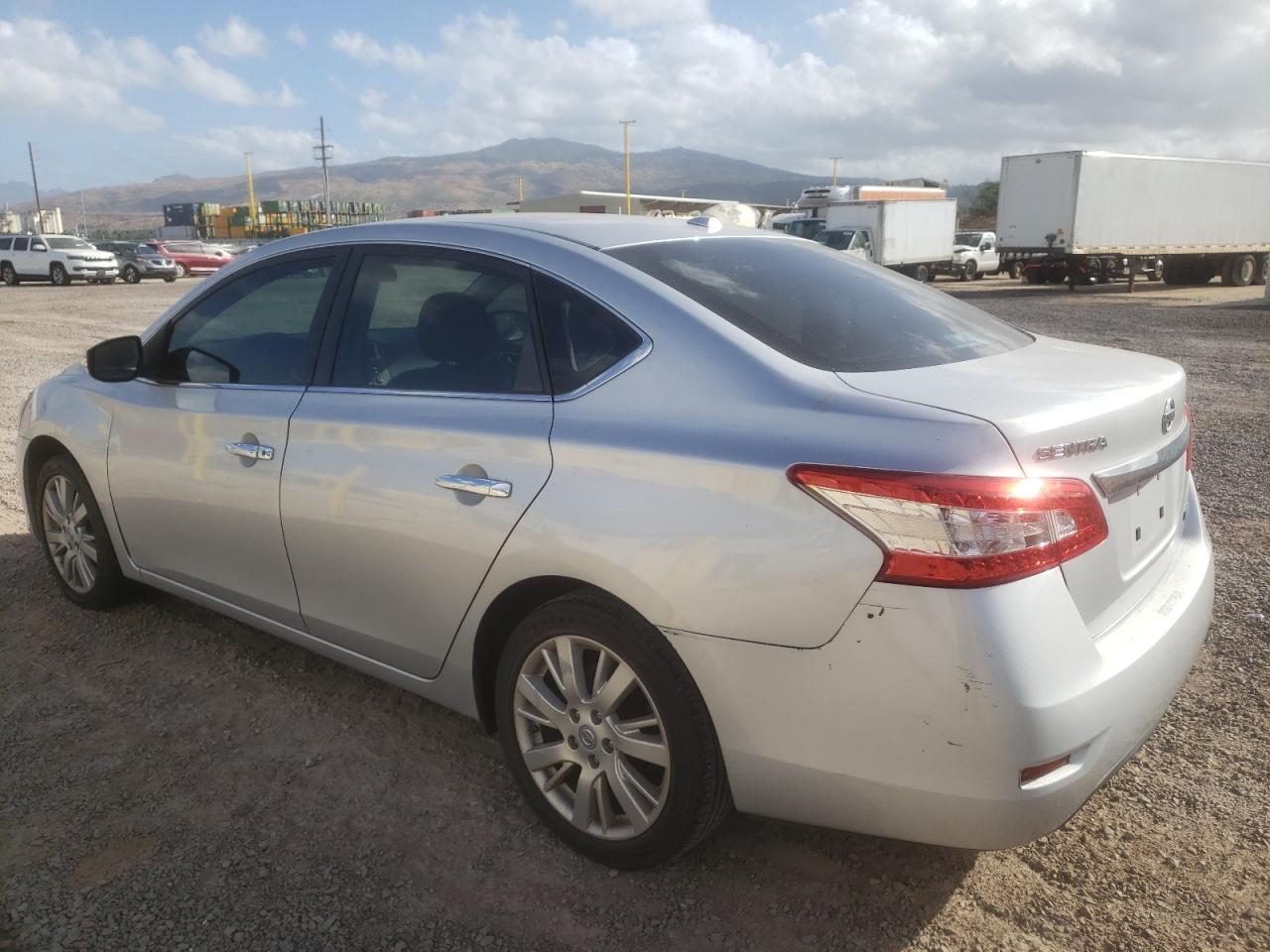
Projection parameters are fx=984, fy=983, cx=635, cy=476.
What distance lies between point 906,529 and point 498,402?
46.1 inches

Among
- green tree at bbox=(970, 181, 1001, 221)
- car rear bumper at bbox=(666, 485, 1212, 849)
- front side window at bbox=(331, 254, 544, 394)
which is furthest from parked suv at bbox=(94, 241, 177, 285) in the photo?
green tree at bbox=(970, 181, 1001, 221)

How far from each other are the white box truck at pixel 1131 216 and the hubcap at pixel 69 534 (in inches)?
1076

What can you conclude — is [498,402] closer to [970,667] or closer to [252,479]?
[252,479]

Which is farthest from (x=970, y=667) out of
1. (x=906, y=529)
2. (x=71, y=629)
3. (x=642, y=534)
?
(x=71, y=629)

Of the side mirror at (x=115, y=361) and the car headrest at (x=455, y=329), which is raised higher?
the car headrest at (x=455, y=329)

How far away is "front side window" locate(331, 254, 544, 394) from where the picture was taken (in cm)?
270

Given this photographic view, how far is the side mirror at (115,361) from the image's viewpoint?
3.65 meters

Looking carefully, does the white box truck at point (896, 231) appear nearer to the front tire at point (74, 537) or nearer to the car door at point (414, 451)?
the front tire at point (74, 537)

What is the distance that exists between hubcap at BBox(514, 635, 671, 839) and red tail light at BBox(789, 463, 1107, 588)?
70 cm

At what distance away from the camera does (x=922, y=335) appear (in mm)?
2689

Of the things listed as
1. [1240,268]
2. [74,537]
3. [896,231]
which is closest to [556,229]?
[74,537]

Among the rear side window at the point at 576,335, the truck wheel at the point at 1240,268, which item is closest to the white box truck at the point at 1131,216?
the truck wheel at the point at 1240,268

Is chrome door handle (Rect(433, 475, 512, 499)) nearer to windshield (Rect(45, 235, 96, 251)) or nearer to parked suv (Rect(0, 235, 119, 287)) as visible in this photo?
parked suv (Rect(0, 235, 119, 287))

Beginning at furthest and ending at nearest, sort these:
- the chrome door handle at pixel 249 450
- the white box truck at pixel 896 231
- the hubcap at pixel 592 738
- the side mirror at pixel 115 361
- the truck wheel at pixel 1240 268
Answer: the truck wheel at pixel 1240 268
the white box truck at pixel 896 231
the side mirror at pixel 115 361
the chrome door handle at pixel 249 450
the hubcap at pixel 592 738
